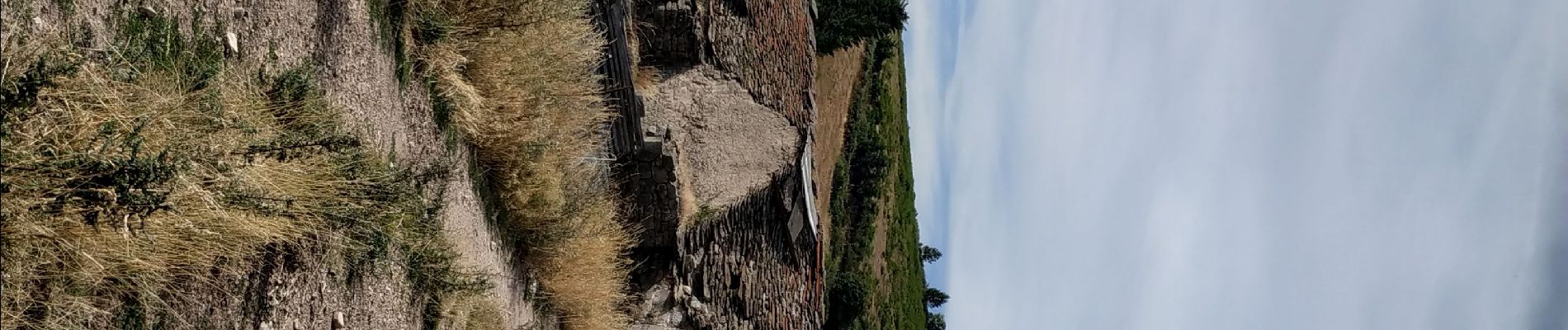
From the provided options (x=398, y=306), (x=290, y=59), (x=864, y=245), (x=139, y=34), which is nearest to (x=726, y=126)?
(x=398, y=306)

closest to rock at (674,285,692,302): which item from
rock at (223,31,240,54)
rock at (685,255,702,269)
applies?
rock at (685,255,702,269)

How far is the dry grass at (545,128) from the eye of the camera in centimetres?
589

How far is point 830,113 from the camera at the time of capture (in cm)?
1939

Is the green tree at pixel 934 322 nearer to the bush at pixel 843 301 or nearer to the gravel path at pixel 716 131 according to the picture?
the bush at pixel 843 301

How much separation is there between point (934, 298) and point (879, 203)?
8.91 metres

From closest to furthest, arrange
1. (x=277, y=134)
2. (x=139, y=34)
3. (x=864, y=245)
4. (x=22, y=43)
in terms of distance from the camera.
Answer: (x=22, y=43)
(x=139, y=34)
(x=277, y=134)
(x=864, y=245)

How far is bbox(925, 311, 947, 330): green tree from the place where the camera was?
97.9 feet

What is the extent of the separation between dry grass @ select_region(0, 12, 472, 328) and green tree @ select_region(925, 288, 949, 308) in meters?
27.0

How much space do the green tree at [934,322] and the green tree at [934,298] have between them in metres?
0.32

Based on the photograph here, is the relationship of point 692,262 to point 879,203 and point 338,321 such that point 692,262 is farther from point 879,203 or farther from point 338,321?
point 879,203

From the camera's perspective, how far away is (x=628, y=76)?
7.73 m

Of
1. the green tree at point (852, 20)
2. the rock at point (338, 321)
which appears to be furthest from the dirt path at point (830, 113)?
the rock at point (338, 321)

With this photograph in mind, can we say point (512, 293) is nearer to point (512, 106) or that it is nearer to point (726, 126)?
point (512, 106)

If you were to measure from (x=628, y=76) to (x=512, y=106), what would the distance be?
5.61ft
